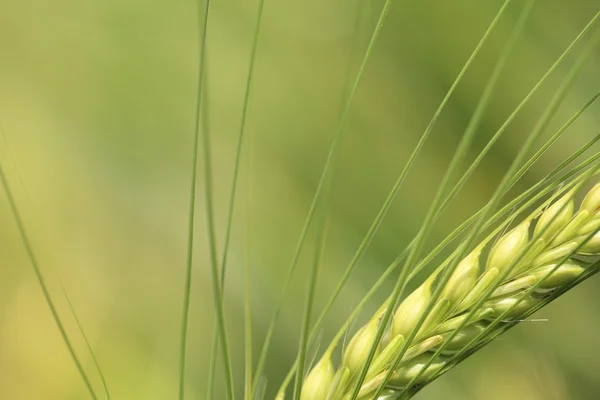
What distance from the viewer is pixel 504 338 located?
0.46 metres

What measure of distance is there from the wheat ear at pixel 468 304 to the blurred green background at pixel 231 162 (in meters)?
0.24

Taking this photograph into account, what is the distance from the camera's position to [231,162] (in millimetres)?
573

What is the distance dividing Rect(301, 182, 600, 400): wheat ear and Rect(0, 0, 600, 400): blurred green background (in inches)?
9.4

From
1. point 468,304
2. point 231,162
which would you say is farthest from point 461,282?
point 231,162

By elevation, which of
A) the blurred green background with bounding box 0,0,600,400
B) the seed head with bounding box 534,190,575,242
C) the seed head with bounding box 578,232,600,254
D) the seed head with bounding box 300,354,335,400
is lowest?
the seed head with bounding box 300,354,335,400

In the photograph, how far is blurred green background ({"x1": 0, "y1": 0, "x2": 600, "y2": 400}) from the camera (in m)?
0.46

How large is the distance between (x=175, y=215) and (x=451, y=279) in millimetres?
399

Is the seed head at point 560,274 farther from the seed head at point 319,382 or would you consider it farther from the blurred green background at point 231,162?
the blurred green background at point 231,162

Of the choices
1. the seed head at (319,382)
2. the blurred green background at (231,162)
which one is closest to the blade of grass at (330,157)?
the seed head at (319,382)

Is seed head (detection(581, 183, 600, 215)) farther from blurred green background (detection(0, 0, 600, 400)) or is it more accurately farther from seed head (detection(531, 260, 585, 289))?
blurred green background (detection(0, 0, 600, 400))

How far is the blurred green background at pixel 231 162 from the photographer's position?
0.46 meters

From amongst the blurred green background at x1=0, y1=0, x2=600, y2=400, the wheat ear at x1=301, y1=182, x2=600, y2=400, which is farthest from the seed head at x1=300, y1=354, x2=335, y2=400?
the blurred green background at x1=0, y1=0, x2=600, y2=400

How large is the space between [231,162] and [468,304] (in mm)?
384

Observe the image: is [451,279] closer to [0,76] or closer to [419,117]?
[419,117]
